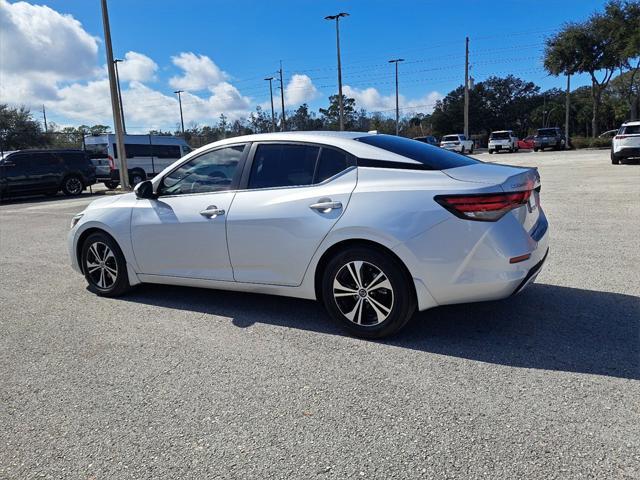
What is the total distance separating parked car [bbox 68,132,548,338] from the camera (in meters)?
3.59

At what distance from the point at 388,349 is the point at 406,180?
1.24m

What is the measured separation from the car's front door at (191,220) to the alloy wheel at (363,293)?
3.58 ft

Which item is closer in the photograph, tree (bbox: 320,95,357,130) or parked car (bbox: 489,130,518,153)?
parked car (bbox: 489,130,518,153)

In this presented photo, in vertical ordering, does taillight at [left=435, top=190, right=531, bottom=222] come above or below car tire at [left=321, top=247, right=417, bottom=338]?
above

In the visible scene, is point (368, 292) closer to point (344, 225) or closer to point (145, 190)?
point (344, 225)

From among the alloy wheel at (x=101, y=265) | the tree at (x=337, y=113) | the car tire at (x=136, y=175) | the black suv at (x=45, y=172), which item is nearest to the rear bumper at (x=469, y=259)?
the alloy wheel at (x=101, y=265)

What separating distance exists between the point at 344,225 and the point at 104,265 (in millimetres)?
2841

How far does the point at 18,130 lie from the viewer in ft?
153

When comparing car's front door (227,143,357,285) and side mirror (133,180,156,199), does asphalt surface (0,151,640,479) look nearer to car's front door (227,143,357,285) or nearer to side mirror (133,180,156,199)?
car's front door (227,143,357,285)

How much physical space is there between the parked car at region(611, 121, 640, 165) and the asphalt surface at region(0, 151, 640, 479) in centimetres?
1716

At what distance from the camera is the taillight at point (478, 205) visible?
11.6 ft

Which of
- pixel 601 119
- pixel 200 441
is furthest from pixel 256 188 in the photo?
pixel 601 119

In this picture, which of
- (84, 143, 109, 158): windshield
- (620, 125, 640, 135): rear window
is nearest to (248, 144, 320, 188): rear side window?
(620, 125, 640, 135): rear window

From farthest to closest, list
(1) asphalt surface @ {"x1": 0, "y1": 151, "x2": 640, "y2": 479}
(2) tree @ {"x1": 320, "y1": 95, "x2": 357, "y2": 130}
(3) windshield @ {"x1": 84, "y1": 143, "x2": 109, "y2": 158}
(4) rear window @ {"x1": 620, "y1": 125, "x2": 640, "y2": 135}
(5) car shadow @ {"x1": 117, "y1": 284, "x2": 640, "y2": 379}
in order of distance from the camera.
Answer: (2) tree @ {"x1": 320, "y1": 95, "x2": 357, "y2": 130}, (3) windshield @ {"x1": 84, "y1": 143, "x2": 109, "y2": 158}, (4) rear window @ {"x1": 620, "y1": 125, "x2": 640, "y2": 135}, (5) car shadow @ {"x1": 117, "y1": 284, "x2": 640, "y2": 379}, (1) asphalt surface @ {"x1": 0, "y1": 151, "x2": 640, "y2": 479}
